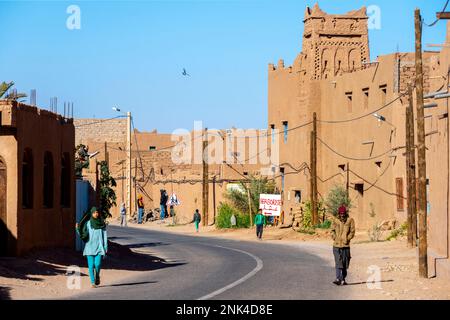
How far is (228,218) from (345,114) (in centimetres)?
1004

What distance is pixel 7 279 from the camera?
20594 mm

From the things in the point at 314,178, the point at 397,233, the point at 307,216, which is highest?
the point at 314,178

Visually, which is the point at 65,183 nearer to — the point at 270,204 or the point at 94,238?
the point at 94,238

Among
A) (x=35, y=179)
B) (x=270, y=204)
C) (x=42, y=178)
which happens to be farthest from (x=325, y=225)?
(x=35, y=179)

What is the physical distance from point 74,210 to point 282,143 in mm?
31309

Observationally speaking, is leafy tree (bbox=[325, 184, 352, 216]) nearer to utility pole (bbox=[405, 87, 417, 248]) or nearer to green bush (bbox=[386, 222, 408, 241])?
green bush (bbox=[386, 222, 408, 241])

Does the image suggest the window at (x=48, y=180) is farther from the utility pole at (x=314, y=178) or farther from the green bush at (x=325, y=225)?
the green bush at (x=325, y=225)

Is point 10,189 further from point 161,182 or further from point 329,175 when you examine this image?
point 161,182

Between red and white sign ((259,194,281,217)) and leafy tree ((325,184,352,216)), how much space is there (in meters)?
2.64

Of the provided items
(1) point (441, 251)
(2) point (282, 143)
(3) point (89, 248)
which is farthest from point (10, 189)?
(2) point (282, 143)

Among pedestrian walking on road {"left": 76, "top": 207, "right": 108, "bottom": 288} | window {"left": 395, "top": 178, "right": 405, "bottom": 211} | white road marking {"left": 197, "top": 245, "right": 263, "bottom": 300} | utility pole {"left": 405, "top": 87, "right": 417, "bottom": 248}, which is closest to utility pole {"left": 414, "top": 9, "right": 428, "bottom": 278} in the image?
white road marking {"left": 197, "top": 245, "right": 263, "bottom": 300}

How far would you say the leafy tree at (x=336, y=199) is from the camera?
51.7m

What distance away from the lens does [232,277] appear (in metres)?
23.0

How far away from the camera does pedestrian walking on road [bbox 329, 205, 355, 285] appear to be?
21.0 m
